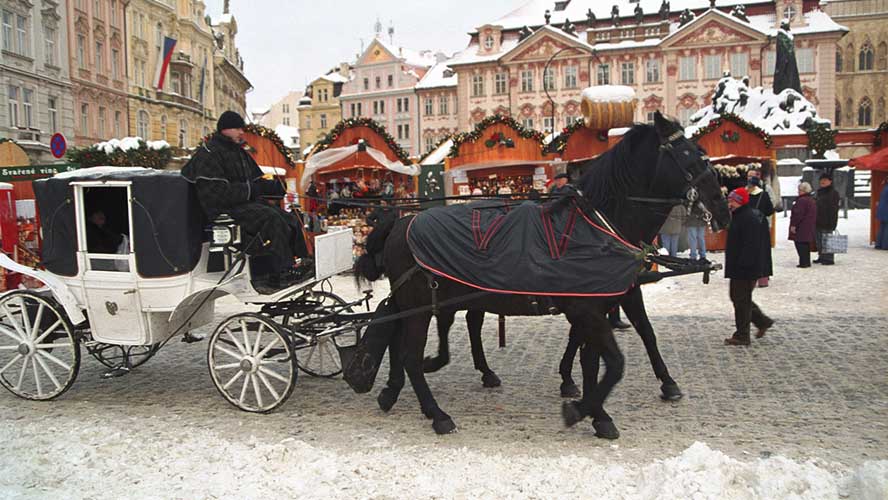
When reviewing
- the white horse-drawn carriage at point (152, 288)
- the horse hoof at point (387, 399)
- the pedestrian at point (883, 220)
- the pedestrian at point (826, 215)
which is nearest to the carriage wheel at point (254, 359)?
the white horse-drawn carriage at point (152, 288)

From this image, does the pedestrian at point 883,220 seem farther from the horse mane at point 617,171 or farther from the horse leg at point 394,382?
the horse leg at point 394,382

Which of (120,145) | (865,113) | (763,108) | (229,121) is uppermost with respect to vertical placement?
(865,113)

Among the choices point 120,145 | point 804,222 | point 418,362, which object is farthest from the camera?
point 120,145

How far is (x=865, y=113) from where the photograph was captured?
64938mm

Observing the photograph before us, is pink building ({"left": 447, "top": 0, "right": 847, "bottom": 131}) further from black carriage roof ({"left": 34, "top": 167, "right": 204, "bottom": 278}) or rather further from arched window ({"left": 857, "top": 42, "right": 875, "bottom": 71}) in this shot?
black carriage roof ({"left": 34, "top": 167, "right": 204, "bottom": 278})

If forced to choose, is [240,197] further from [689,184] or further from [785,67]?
[785,67]

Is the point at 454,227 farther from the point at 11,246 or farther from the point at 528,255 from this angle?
the point at 11,246

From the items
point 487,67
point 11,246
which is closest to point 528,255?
point 11,246

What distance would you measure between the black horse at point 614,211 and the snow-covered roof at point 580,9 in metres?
56.1

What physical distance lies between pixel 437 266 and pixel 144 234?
2.43 m

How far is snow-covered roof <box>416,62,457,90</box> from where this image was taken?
6538 cm

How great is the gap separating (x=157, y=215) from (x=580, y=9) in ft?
193

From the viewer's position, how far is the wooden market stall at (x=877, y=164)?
16844mm

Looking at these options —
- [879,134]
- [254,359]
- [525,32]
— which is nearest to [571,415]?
[254,359]
